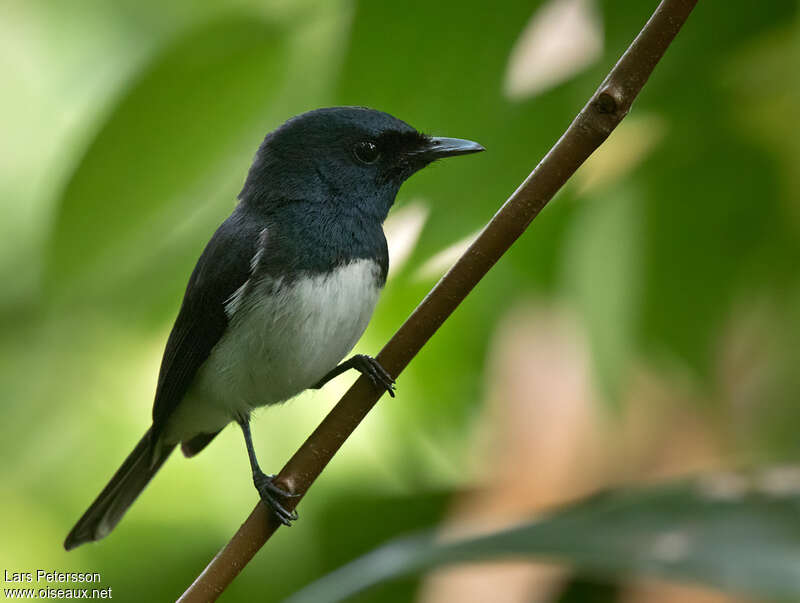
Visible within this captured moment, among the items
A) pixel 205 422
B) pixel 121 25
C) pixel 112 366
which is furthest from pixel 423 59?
pixel 121 25

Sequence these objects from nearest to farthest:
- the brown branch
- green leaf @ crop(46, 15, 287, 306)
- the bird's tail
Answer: the brown branch, green leaf @ crop(46, 15, 287, 306), the bird's tail

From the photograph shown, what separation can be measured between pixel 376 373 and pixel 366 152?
602 mm

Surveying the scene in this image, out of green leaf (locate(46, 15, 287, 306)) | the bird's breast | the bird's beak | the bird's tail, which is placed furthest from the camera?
the bird's tail

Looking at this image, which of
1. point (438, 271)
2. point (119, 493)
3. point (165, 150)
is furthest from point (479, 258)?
point (119, 493)

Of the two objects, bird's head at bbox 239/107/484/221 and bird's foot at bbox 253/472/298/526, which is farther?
bird's head at bbox 239/107/484/221

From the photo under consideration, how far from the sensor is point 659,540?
68.9 inches

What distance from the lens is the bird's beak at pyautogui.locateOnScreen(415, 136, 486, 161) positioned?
159 cm

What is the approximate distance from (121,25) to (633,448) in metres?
1.98

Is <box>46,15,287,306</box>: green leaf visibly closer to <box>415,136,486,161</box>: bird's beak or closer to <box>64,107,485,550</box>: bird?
<box>64,107,485,550</box>: bird

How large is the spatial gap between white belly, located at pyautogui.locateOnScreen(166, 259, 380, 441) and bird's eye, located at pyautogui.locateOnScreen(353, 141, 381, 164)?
0.22 meters

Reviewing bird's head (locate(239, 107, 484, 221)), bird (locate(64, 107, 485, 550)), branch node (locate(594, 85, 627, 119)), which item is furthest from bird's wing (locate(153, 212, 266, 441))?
branch node (locate(594, 85, 627, 119))

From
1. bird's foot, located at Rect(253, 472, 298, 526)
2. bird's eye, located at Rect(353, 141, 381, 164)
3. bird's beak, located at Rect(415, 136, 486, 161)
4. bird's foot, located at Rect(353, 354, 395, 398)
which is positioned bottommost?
bird's foot, located at Rect(253, 472, 298, 526)

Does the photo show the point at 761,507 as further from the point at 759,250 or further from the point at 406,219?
the point at 406,219

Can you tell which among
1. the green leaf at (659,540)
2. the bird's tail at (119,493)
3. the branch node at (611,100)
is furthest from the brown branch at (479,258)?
the bird's tail at (119,493)
